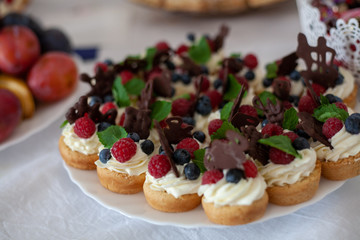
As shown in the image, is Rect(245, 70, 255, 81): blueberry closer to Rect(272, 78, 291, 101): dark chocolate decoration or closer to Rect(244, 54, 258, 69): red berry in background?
Rect(244, 54, 258, 69): red berry in background

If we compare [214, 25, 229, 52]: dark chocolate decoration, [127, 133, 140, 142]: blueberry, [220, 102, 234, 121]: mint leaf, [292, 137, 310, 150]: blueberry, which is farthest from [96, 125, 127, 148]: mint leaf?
[214, 25, 229, 52]: dark chocolate decoration

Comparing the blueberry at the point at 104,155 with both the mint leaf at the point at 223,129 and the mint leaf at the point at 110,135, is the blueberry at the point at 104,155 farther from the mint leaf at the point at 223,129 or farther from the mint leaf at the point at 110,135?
the mint leaf at the point at 223,129

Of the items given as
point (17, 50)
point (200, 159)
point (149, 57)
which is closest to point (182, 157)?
point (200, 159)

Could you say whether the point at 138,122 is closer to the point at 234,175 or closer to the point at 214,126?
the point at 214,126

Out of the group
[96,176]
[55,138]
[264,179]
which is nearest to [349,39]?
[264,179]

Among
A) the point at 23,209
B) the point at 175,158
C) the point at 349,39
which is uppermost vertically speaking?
the point at 349,39

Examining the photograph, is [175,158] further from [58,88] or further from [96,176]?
[58,88]
